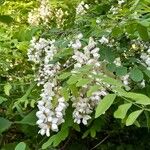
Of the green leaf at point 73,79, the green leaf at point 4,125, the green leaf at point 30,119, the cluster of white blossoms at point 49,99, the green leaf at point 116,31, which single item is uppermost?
the green leaf at point 73,79

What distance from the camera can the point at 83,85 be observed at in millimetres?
1522

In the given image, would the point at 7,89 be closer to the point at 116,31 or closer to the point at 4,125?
the point at 4,125

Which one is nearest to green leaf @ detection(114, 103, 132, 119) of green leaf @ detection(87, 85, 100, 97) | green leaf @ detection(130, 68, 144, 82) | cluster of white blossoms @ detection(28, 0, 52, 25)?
green leaf @ detection(87, 85, 100, 97)

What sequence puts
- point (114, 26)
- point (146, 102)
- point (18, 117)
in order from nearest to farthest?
point (146, 102) → point (114, 26) → point (18, 117)

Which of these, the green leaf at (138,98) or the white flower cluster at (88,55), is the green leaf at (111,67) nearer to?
the white flower cluster at (88,55)

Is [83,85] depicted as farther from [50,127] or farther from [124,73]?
[124,73]

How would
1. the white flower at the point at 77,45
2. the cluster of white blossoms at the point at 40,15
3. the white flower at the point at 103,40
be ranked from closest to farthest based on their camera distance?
the white flower at the point at 77,45, the white flower at the point at 103,40, the cluster of white blossoms at the point at 40,15

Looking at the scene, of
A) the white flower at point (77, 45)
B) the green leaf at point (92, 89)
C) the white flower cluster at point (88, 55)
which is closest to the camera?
the green leaf at point (92, 89)

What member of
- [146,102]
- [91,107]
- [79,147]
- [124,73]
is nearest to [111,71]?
[124,73]

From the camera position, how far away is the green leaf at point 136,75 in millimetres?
1812

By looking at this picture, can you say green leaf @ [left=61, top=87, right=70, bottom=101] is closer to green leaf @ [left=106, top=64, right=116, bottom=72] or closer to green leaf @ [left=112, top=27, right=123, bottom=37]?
green leaf @ [left=106, top=64, right=116, bottom=72]

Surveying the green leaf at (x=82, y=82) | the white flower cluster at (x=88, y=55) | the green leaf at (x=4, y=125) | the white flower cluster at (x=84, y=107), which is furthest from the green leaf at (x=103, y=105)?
the green leaf at (x=4, y=125)

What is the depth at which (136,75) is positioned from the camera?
183cm

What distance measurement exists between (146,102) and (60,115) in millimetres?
354
